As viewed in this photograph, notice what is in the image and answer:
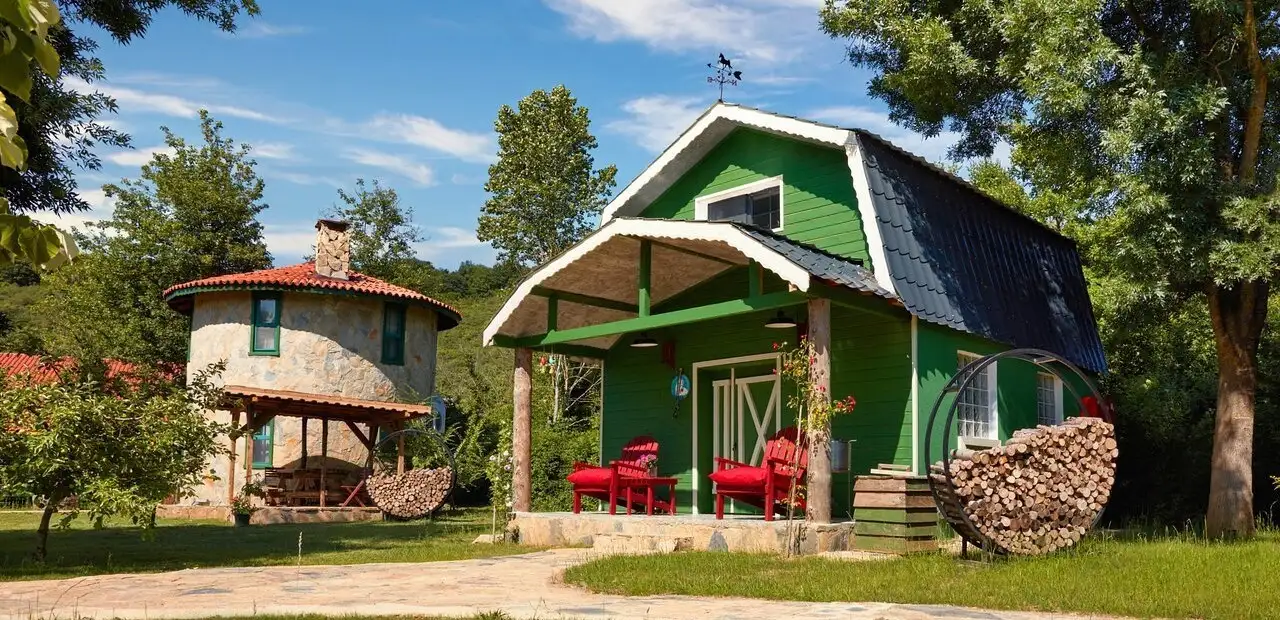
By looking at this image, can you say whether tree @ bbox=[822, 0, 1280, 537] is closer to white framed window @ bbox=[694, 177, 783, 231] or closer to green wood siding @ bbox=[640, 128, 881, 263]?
green wood siding @ bbox=[640, 128, 881, 263]

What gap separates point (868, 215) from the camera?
11781 millimetres

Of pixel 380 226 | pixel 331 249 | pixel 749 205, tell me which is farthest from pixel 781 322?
pixel 380 226

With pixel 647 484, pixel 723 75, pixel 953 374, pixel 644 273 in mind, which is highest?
pixel 723 75

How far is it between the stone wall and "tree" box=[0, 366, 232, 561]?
11.3m

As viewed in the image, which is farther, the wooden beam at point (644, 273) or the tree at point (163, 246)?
the tree at point (163, 246)

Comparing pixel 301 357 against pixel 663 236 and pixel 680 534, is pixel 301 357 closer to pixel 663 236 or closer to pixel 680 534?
pixel 663 236

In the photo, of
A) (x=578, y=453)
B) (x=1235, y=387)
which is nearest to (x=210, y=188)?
(x=578, y=453)

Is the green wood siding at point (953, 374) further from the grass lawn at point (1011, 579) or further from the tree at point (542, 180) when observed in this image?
the tree at point (542, 180)

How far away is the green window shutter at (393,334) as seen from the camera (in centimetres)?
2284

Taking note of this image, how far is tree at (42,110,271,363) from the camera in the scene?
2658 cm

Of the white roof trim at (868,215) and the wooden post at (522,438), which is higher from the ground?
the white roof trim at (868,215)

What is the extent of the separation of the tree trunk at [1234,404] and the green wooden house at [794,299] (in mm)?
2200

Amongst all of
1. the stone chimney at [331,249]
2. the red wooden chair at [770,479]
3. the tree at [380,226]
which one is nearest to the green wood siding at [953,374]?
the red wooden chair at [770,479]

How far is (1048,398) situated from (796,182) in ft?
15.2
